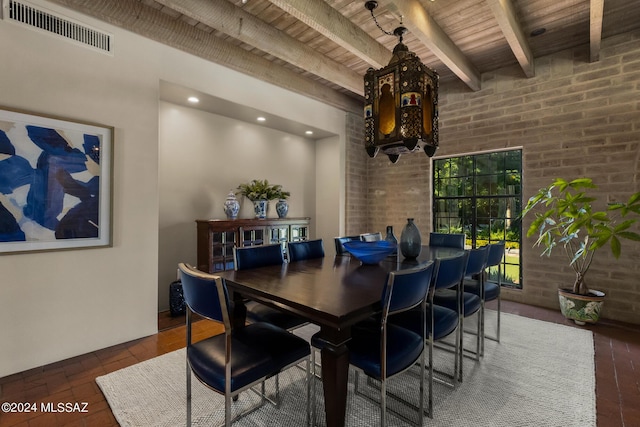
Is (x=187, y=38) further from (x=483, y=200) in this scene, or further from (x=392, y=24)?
(x=483, y=200)

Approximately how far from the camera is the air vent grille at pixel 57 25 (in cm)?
220

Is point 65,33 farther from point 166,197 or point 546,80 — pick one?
point 546,80

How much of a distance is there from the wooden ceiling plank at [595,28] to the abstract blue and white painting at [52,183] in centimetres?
424

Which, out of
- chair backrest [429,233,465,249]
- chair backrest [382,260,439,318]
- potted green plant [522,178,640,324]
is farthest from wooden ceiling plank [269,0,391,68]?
potted green plant [522,178,640,324]

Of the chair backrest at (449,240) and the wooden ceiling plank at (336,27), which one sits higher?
the wooden ceiling plank at (336,27)

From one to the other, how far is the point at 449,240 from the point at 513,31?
Result: 7.06 feet

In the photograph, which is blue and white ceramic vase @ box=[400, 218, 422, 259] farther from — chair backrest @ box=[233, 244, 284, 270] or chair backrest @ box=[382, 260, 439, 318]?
chair backrest @ box=[233, 244, 284, 270]

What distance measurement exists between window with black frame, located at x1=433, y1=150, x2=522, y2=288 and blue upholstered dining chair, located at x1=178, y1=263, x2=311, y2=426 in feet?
11.9

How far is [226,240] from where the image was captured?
3658 millimetres

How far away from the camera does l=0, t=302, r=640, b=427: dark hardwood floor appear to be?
1.76m

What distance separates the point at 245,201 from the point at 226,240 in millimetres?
844

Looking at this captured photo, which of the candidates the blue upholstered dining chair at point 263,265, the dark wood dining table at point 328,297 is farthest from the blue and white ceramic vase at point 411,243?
the blue upholstered dining chair at point 263,265

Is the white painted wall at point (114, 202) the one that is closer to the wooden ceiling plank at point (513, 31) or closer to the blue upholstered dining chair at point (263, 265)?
the blue upholstered dining chair at point (263, 265)

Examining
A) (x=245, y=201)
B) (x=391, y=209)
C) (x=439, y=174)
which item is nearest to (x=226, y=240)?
(x=245, y=201)
